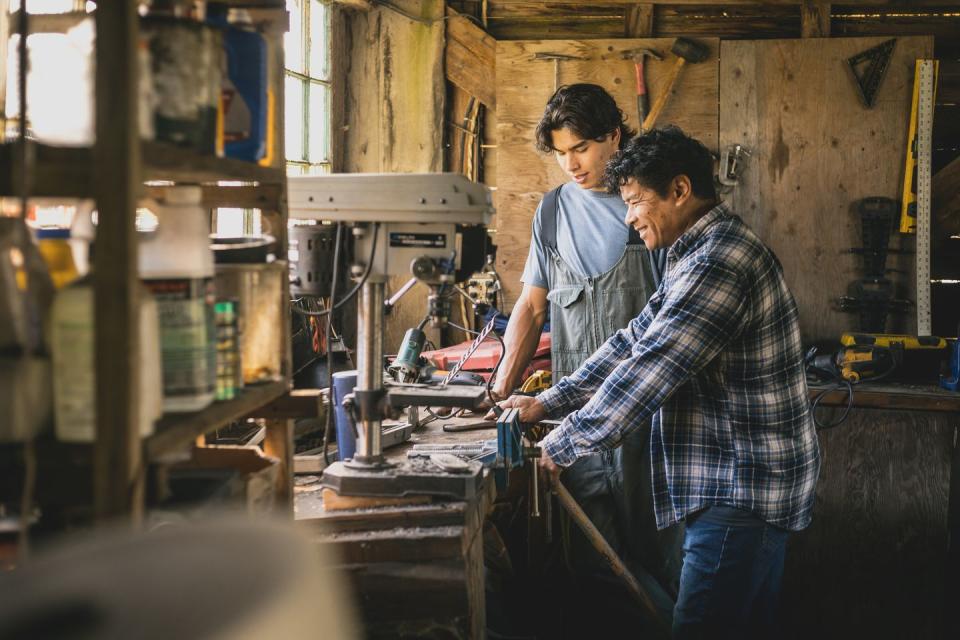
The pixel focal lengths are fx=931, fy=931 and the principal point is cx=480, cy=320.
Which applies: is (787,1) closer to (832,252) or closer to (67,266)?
(832,252)

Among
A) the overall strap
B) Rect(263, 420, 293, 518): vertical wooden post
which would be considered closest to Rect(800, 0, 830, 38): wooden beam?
the overall strap

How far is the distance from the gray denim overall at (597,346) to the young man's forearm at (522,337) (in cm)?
6

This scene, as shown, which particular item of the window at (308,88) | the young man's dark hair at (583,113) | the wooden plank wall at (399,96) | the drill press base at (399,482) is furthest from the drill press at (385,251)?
the wooden plank wall at (399,96)

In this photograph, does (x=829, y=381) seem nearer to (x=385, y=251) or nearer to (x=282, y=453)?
(x=385, y=251)

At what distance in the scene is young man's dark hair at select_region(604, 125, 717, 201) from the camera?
7.70 ft

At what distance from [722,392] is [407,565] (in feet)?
3.08

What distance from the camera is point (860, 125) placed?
410 cm

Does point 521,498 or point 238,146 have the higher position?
point 238,146

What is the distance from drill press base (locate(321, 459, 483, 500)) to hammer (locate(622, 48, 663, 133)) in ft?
9.10

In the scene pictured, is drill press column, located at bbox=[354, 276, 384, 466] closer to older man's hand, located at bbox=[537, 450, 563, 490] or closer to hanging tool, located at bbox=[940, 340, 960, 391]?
older man's hand, located at bbox=[537, 450, 563, 490]

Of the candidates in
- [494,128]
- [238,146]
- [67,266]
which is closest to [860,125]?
[494,128]

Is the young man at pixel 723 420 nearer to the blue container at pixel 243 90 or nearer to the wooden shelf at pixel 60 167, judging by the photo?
the blue container at pixel 243 90

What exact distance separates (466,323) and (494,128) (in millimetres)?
964

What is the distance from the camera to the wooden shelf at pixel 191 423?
0.96m
